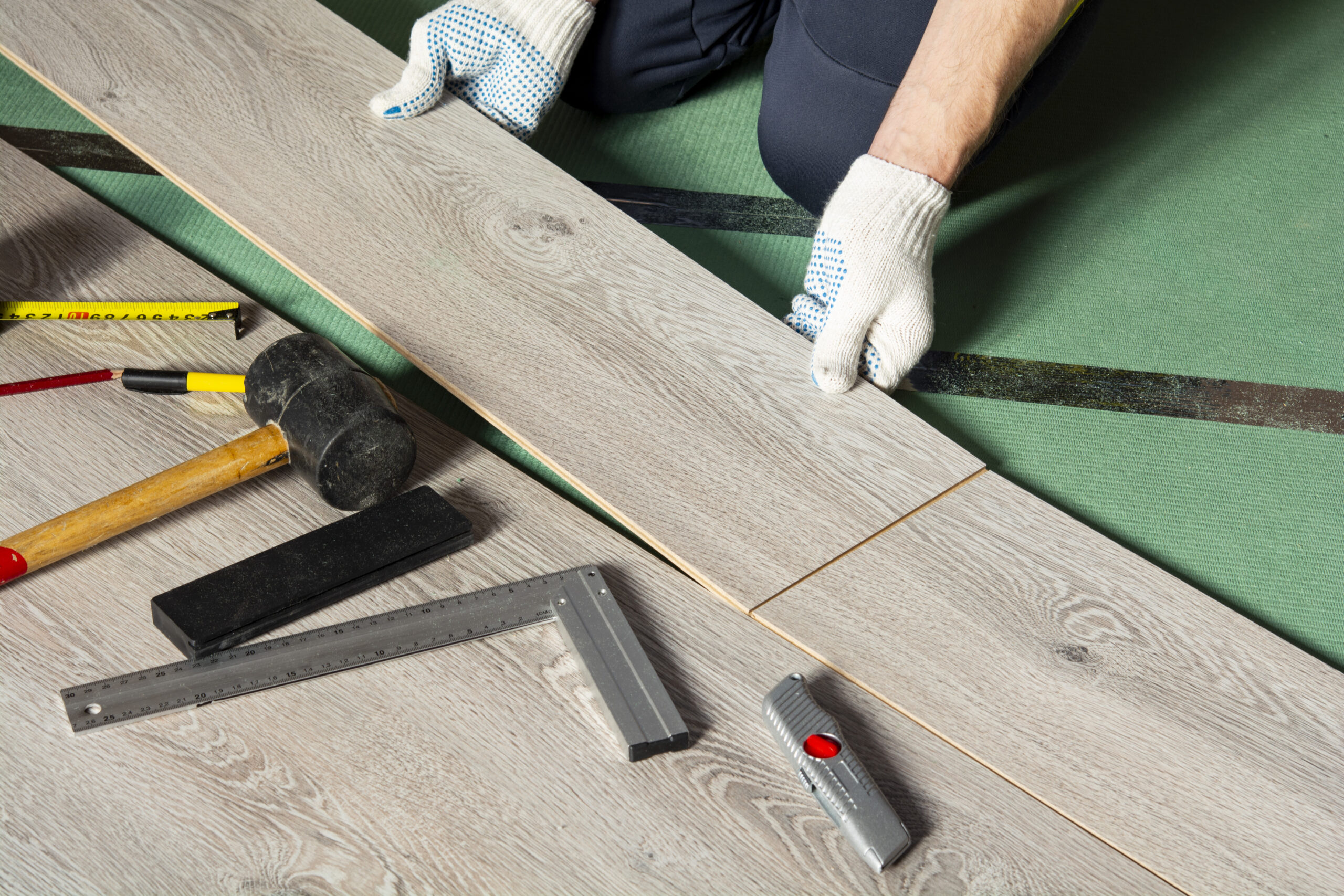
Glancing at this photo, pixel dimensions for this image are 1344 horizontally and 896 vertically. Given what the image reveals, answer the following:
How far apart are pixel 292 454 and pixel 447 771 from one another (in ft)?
1.63

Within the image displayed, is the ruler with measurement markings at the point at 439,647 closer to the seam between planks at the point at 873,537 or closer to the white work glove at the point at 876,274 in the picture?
the seam between planks at the point at 873,537

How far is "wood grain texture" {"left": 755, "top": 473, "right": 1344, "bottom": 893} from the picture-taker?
1200mm

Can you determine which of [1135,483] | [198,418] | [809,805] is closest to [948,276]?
[1135,483]

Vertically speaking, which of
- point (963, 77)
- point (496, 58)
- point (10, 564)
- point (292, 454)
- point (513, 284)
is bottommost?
point (10, 564)

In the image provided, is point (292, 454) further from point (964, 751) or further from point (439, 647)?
point (964, 751)

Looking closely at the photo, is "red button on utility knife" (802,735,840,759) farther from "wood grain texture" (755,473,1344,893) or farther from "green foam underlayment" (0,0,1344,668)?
"green foam underlayment" (0,0,1344,668)

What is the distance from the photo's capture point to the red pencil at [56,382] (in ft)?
4.86

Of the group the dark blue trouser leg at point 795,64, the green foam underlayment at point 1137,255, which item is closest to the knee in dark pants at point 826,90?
the dark blue trouser leg at point 795,64

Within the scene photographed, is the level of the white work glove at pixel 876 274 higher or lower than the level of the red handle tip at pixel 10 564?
higher

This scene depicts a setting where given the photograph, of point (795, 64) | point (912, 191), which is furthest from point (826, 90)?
point (912, 191)

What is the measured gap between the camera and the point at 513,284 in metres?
1.67

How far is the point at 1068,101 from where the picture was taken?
2418 mm

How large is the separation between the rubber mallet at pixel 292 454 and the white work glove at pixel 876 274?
2.24 feet

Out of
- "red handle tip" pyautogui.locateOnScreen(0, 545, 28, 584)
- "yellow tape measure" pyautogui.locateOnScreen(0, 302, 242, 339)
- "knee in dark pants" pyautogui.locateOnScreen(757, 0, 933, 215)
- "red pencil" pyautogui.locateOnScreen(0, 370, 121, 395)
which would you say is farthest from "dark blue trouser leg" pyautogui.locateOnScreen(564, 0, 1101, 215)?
"red handle tip" pyautogui.locateOnScreen(0, 545, 28, 584)
